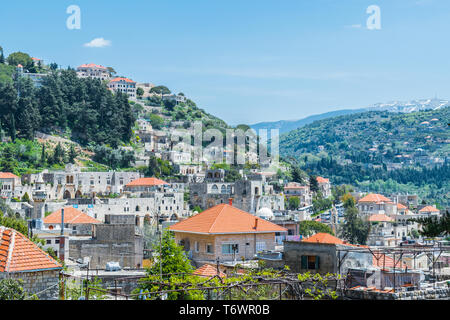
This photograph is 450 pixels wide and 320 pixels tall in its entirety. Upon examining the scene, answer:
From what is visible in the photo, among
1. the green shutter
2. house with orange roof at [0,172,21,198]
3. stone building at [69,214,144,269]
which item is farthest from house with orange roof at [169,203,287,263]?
house with orange roof at [0,172,21,198]

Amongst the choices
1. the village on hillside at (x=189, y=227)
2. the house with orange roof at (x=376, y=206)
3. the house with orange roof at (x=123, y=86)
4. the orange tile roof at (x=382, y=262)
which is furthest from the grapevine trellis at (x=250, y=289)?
the house with orange roof at (x=123, y=86)

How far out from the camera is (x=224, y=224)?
2189cm

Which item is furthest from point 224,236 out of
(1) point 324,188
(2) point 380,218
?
(1) point 324,188

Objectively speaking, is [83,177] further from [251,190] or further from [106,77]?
[106,77]

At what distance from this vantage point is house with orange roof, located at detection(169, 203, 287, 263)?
2125cm

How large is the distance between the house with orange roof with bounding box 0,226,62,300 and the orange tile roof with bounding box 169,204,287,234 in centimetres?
1024

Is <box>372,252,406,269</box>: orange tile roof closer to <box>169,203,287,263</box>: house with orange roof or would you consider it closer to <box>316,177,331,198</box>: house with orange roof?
<box>169,203,287,263</box>: house with orange roof

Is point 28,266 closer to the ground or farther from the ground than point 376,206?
farther from the ground

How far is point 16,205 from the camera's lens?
61.5 meters

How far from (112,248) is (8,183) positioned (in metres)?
49.6

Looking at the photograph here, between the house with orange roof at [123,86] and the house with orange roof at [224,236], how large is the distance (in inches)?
4603

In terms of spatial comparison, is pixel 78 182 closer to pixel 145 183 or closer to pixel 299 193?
pixel 145 183

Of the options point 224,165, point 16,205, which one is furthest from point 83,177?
point 224,165
